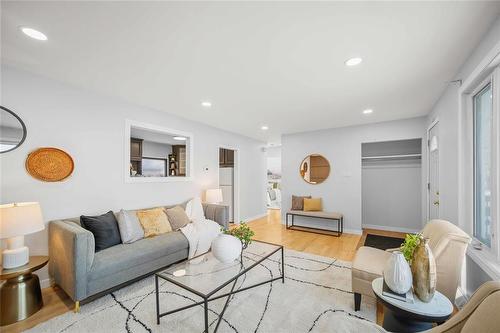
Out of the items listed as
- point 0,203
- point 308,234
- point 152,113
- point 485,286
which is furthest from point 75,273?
point 308,234

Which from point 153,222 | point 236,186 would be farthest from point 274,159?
point 153,222

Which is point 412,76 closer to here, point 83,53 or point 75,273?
point 83,53

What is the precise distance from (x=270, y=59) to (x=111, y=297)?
119 inches

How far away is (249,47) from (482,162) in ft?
7.96

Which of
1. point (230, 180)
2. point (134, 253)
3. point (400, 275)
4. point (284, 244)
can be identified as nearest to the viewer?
point (400, 275)

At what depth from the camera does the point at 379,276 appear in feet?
6.31

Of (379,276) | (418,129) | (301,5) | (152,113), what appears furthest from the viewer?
(418,129)

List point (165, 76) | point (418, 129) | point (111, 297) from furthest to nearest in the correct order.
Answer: point (418, 129)
point (165, 76)
point (111, 297)

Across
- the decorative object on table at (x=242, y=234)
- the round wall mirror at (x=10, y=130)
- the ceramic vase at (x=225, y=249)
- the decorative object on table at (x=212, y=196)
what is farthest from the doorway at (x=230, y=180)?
the round wall mirror at (x=10, y=130)

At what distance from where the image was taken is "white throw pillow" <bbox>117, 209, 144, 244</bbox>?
269 centimetres

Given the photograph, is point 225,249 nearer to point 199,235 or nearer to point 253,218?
point 199,235

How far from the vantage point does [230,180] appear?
5898mm

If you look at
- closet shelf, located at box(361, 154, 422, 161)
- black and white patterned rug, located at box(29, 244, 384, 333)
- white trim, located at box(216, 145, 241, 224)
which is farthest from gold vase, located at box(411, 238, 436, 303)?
white trim, located at box(216, 145, 241, 224)

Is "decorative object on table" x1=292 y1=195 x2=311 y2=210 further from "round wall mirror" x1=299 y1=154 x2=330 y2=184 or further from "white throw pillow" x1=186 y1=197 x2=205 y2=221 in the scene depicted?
"white throw pillow" x1=186 y1=197 x2=205 y2=221
